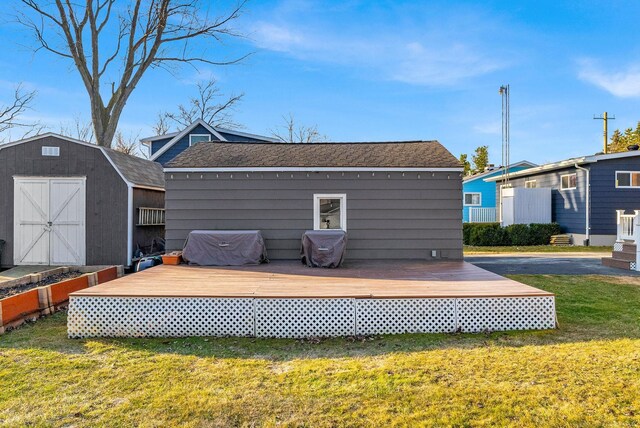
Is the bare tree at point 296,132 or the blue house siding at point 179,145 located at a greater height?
the bare tree at point 296,132

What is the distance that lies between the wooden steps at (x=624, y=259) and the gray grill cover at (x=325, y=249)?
24.3 ft

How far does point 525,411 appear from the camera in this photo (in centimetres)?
261

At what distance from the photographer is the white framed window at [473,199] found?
21.9 meters

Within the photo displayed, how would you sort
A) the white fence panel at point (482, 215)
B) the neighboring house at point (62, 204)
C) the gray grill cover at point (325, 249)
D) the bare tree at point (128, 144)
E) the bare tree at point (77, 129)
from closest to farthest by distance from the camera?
the gray grill cover at point (325, 249)
the neighboring house at point (62, 204)
the white fence panel at point (482, 215)
the bare tree at point (77, 129)
the bare tree at point (128, 144)

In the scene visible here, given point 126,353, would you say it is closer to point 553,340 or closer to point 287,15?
point 553,340

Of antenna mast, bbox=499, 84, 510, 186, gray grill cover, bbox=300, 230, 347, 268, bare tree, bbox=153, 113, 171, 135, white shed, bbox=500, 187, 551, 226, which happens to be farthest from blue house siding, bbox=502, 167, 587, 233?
bare tree, bbox=153, 113, 171, 135

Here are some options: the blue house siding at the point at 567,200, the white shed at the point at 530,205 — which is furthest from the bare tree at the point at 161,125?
the blue house siding at the point at 567,200

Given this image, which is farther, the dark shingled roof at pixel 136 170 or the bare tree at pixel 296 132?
the bare tree at pixel 296 132

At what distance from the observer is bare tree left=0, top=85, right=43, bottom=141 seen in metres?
18.4

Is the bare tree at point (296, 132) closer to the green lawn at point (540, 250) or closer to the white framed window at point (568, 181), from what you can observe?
the white framed window at point (568, 181)

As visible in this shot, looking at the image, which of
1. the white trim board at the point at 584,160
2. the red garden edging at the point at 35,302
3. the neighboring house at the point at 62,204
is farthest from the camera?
the white trim board at the point at 584,160

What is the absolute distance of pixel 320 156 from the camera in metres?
8.37

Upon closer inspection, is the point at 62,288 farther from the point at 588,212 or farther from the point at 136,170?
the point at 588,212

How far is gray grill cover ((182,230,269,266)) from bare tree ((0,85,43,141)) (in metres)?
18.4
